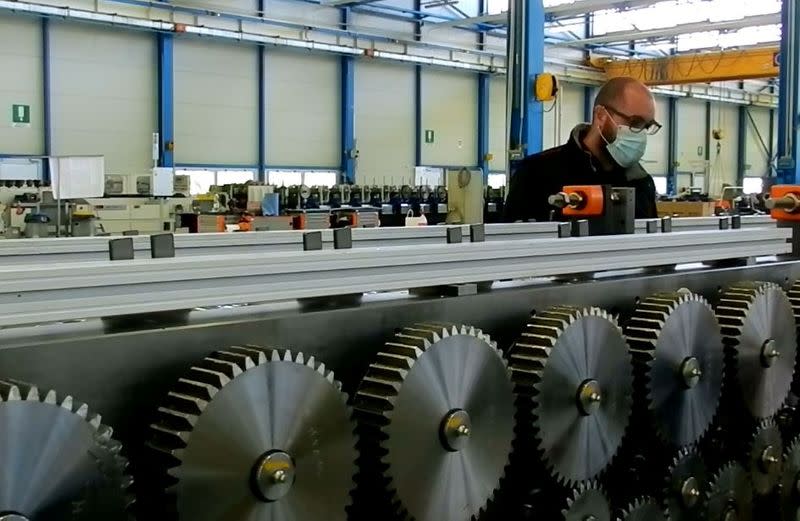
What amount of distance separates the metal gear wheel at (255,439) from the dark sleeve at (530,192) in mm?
1799

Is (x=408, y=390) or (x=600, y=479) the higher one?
(x=408, y=390)

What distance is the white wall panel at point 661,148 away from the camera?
1434 centimetres

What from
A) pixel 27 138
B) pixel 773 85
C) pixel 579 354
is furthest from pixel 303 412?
pixel 773 85

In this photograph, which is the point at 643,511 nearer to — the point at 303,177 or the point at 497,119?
the point at 303,177

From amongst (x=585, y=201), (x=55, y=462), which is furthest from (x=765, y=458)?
(x=55, y=462)

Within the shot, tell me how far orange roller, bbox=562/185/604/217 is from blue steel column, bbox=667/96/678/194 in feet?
44.4

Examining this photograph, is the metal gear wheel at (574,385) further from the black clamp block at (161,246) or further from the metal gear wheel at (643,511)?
the black clamp block at (161,246)

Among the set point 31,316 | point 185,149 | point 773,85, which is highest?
point 773,85

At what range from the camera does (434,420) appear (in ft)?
3.41

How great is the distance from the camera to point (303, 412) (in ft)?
3.06

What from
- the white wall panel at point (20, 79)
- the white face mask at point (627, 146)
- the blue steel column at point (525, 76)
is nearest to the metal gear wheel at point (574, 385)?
the white face mask at point (627, 146)

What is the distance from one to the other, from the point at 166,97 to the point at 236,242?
25.9 feet

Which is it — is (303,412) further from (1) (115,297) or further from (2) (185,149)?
(2) (185,149)

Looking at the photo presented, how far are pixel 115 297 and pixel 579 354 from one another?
0.64 metres
